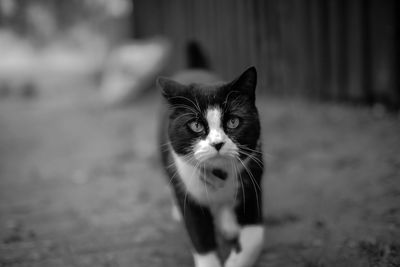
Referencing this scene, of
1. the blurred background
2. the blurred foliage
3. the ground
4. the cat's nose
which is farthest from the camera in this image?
the blurred foliage

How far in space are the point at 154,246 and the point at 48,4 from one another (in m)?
7.65

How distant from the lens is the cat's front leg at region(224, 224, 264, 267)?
1.99m

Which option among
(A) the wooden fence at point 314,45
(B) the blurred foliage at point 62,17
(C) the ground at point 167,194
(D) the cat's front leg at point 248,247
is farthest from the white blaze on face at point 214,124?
(B) the blurred foliage at point 62,17

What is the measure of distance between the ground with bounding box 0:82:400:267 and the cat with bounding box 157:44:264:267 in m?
0.26

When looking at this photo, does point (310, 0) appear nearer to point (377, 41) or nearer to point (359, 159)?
point (377, 41)

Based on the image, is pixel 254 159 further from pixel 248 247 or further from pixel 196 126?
pixel 248 247

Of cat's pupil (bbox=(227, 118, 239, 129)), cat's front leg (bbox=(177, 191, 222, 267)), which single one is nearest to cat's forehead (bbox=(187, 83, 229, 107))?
cat's pupil (bbox=(227, 118, 239, 129))

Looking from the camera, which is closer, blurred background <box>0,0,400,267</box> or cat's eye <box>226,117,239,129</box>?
cat's eye <box>226,117,239,129</box>

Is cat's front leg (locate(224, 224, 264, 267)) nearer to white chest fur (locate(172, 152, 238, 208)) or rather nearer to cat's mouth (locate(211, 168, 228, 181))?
white chest fur (locate(172, 152, 238, 208))

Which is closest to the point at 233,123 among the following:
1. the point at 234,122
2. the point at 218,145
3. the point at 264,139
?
the point at 234,122

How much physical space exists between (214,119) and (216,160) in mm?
196

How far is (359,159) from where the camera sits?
3246 millimetres

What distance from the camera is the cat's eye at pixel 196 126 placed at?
1877 mm

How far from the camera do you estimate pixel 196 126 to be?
74.3 inches
